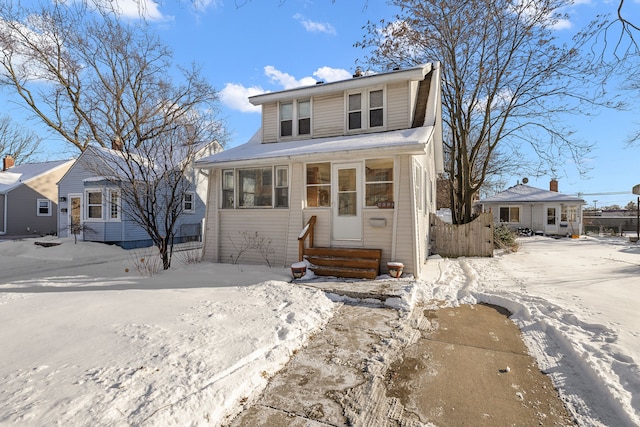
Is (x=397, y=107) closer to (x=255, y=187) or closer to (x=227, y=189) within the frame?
(x=255, y=187)

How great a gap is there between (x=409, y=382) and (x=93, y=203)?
16.2 m

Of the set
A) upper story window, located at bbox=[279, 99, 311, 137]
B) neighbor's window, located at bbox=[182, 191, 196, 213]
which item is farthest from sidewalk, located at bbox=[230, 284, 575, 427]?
neighbor's window, located at bbox=[182, 191, 196, 213]

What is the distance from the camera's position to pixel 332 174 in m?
8.20

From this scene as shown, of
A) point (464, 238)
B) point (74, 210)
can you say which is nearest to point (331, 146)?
point (464, 238)

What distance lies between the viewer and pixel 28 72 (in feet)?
61.3

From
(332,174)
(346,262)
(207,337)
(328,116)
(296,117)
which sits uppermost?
(296,117)

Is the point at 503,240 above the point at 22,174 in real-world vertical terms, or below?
below

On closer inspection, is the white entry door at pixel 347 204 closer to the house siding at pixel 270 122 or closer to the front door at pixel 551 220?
the house siding at pixel 270 122

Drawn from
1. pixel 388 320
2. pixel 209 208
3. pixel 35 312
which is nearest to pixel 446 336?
pixel 388 320

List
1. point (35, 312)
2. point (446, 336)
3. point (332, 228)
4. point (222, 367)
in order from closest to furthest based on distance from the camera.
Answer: point (222, 367) → point (446, 336) → point (35, 312) → point (332, 228)

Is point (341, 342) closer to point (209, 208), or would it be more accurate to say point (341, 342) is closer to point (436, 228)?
point (209, 208)

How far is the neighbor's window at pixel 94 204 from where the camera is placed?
14.1 meters

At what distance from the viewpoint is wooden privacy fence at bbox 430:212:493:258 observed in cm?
1103

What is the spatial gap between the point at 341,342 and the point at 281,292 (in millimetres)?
2168
